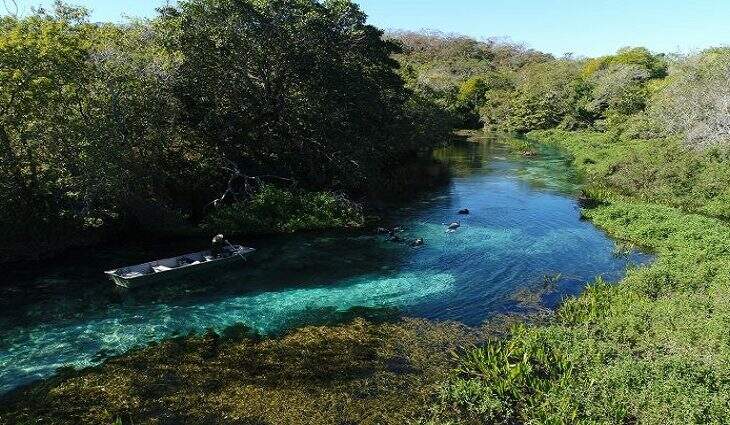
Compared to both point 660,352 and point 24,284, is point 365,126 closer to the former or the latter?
point 24,284

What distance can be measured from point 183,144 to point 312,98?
9677mm

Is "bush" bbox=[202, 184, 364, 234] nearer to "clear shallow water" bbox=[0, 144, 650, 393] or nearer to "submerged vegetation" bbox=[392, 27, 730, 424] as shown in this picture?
"clear shallow water" bbox=[0, 144, 650, 393]

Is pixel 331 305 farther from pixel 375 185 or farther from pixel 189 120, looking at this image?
pixel 375 185

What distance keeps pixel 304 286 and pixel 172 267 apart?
636 cm

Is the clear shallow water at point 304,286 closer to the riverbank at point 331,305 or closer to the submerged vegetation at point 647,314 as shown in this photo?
the riverbank at point 331,305

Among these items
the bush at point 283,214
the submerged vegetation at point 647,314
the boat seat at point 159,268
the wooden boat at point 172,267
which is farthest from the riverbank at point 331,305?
the submerged vegetation at point 647,314

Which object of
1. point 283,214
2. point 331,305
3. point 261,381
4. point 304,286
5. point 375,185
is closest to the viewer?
point 261,381

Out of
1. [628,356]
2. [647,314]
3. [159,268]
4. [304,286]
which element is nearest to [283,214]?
[304,286]

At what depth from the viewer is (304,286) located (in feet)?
77.4

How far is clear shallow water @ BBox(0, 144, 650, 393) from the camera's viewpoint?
18422 mm

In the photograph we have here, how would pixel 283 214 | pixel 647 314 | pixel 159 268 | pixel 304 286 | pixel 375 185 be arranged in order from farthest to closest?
pixel 375 185 → pixel 283 214 → pixel 304 286 → pixel 159 268 → pixel 647 314

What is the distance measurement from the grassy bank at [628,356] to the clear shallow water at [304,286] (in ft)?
9.96

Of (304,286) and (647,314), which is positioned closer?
(647,314)

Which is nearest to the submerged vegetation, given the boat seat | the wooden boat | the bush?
the wooden boat
